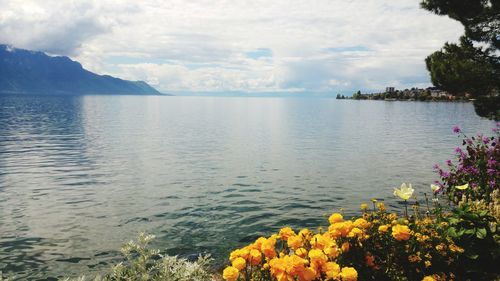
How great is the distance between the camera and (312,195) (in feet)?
64.5

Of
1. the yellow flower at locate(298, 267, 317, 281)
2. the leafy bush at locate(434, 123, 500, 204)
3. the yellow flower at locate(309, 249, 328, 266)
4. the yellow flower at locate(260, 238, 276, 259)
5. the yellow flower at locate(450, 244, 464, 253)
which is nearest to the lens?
the yellow flower at locate(298, 267, 317, 281)

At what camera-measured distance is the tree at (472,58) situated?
57.4 feet

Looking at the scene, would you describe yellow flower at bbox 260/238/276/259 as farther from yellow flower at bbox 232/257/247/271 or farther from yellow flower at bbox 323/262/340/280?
yellow flower at bbox 323/262/340/280

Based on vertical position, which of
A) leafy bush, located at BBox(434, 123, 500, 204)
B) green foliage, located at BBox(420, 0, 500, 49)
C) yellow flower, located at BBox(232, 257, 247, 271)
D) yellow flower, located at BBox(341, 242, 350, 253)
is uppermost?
green foliage, located at BBox(420, 0, 500, 49)

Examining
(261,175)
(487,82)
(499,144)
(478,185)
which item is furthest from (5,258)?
(487,82)

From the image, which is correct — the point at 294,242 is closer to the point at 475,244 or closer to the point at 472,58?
the point at 475,244

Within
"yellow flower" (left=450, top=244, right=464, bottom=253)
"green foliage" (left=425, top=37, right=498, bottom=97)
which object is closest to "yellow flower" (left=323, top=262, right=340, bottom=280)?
"yellow flower" (left=450, top=244, right=464, bottom=253)

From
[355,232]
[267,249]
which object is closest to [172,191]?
[355,232]

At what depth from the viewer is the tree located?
17.5 meters

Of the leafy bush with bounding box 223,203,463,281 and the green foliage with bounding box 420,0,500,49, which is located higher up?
the green foliage with bounding box 420,0,500,49

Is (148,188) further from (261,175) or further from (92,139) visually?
(92,139)

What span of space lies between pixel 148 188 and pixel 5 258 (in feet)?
30.7

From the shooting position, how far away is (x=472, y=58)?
1892cm

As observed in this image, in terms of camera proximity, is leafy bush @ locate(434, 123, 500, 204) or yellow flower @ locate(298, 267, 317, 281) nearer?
yellow flower @ locate(298, 267, 317, 281)
